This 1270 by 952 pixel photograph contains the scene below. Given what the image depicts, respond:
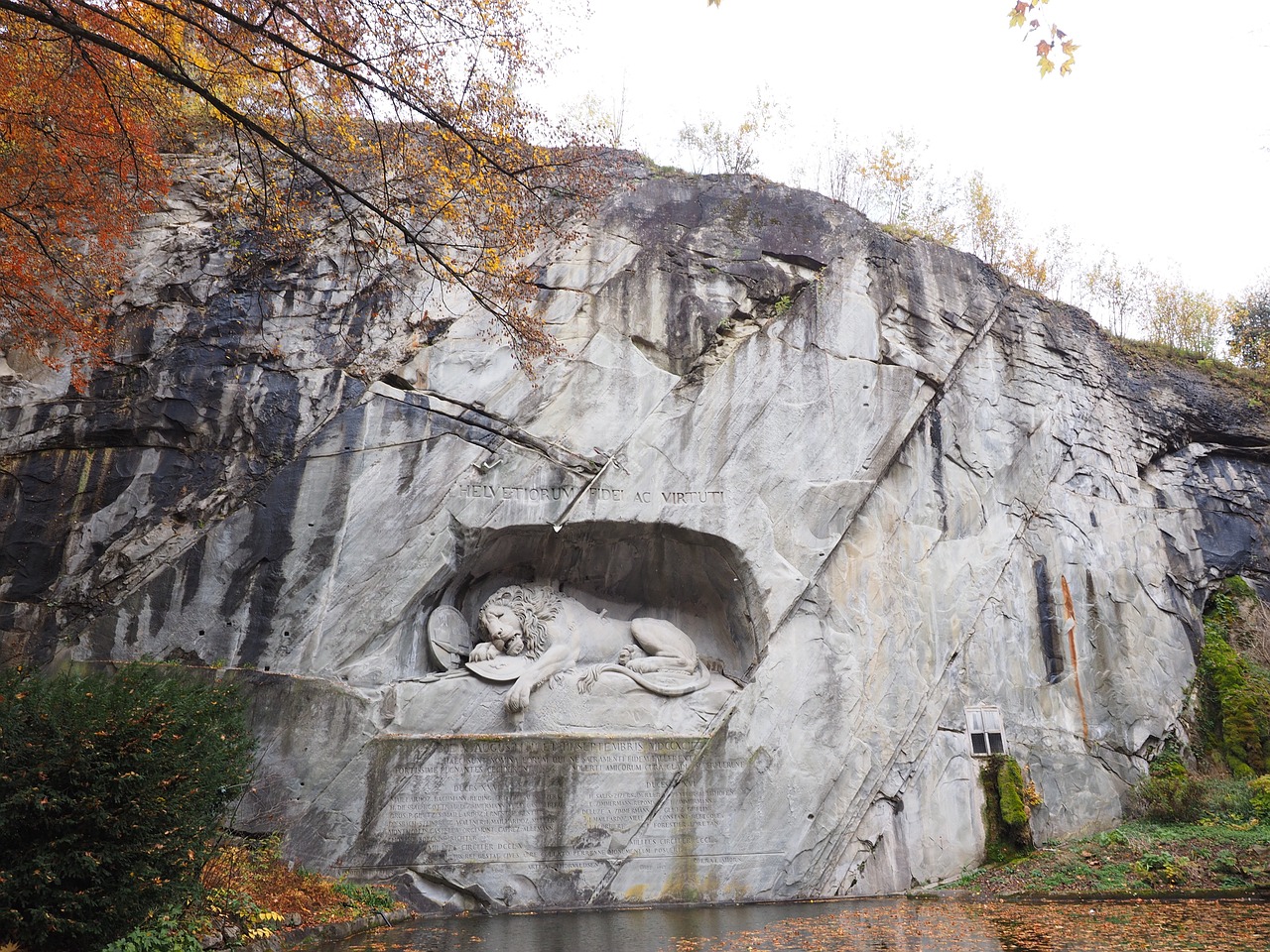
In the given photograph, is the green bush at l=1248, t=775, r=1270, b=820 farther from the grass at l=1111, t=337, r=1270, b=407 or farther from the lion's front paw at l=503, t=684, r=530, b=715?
the lion's front paw at l=503, t=684, r=530, b=715

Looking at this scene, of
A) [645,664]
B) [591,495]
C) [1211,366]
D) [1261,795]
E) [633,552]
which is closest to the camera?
[1261,795]

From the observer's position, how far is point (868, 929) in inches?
281

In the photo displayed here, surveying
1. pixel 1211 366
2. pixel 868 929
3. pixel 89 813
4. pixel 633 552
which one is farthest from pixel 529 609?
pixel 1211 366

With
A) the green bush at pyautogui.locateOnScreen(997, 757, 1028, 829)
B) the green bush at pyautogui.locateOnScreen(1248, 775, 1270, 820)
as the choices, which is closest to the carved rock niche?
the green bush at pyautogui.locateOnScreen(997, 757, 1028, 829)

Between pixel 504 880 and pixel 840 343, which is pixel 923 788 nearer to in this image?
pixel 504 880

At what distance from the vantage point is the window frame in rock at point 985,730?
433 inches

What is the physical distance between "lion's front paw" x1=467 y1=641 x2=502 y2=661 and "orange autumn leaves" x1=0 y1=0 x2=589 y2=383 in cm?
356

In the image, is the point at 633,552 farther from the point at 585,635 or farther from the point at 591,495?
the point at 585,635

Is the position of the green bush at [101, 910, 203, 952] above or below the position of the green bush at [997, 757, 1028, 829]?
below

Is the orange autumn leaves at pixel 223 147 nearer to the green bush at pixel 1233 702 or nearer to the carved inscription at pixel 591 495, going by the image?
the carved inscription at pixel 591 495

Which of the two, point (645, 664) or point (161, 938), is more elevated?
point (645, 664)

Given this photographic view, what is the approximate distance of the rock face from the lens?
957 cm

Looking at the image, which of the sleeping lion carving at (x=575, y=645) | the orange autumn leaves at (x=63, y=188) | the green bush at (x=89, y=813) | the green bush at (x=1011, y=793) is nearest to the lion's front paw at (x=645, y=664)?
the sleeping lion carving at (x=575, y=645)

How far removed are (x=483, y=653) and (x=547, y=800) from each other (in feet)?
5.97
